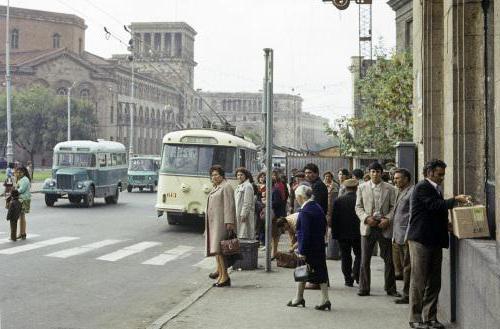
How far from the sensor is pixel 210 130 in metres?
22.2

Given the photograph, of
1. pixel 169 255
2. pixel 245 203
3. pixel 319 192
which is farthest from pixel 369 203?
pixel 169 255

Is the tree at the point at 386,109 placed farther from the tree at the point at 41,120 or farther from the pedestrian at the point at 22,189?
the tree at the point at 41,120

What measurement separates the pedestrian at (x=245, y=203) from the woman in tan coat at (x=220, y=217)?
2131mm

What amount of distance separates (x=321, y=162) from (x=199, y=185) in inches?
581

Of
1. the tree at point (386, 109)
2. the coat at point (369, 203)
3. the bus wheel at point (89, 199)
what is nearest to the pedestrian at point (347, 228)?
the coat at point (369, 203)

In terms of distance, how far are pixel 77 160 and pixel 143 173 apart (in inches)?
601

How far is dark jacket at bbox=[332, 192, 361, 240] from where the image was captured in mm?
11172

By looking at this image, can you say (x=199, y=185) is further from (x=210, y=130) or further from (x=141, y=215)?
(x=141, y=215)

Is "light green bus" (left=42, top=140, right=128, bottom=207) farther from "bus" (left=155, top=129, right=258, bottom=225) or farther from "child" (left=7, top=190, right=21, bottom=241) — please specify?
"child" (left=7, top=190, right=21, bottom=241)

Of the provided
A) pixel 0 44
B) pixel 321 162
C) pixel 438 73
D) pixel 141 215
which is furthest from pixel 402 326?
pixel 0 44

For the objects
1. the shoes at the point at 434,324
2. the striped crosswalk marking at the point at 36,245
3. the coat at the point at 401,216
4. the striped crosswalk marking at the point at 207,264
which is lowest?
the striped crosswalk marking at the point at 207,264

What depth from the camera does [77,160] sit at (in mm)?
31000

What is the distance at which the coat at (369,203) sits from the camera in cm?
1054

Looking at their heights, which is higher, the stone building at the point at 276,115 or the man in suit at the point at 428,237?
the stone building at the point at 276,115
